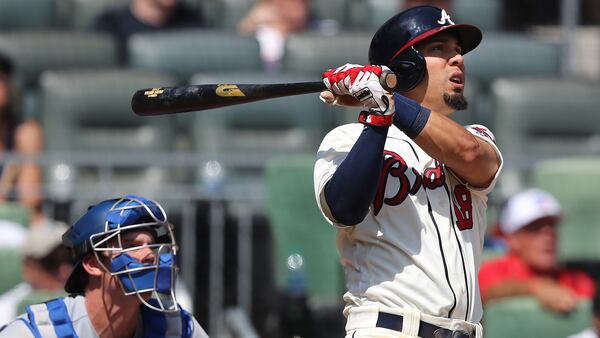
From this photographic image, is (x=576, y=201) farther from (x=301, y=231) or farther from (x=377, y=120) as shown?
(x=377, y=120)

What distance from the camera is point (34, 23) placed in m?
7.82

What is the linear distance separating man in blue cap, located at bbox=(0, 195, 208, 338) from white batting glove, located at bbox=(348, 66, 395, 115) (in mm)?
939

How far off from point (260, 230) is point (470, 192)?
2.95 m

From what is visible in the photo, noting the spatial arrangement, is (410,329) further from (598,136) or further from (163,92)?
(598,136)

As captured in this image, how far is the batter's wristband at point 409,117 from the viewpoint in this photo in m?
3.17

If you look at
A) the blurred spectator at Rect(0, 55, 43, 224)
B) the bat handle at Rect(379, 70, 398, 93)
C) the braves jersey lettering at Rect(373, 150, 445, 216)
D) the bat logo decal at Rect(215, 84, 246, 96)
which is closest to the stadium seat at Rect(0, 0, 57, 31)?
the blurred spectator at Rect(0, 55, 43, 224)

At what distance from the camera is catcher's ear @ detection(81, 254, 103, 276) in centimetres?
366

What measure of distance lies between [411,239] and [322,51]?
13.6ft

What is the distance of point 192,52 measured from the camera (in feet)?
24.2

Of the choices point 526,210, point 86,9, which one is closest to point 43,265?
point 526,210

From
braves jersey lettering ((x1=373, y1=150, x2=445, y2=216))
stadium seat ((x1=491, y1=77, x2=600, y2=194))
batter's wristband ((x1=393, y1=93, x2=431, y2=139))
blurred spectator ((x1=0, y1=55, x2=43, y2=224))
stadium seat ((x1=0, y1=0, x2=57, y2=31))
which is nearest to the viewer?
batter's wristband ((x1=393, y1=93, x2=431, y2=139))

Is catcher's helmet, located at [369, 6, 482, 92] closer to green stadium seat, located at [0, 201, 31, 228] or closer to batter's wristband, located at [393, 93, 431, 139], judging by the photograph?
batter's wristband, located at [393, 93, 431, 139]

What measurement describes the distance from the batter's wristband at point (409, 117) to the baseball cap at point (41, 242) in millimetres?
2471

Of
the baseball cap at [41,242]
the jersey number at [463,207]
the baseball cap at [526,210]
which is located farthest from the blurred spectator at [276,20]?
the jersey number at [463,207]
